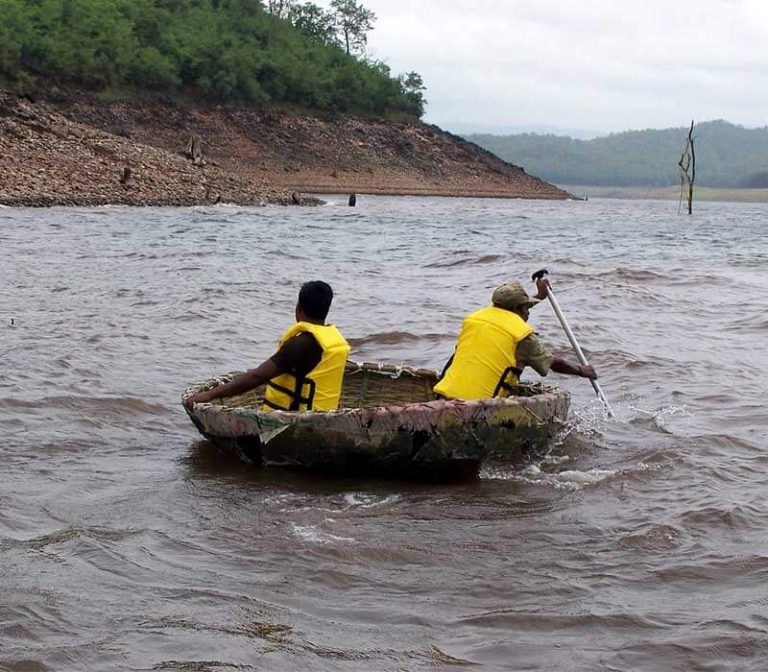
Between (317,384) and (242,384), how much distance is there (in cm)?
46

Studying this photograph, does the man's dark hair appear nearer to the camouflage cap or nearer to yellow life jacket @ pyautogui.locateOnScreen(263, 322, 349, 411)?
yellow life jacket @ pyautogui.locateOnScreen(263, 322, 349, 411)

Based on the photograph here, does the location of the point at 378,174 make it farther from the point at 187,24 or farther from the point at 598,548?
the point at 598,548

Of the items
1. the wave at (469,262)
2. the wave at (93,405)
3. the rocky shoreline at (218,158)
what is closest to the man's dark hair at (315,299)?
the wave at (93,405)

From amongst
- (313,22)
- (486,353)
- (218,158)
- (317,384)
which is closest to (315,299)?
(317,384)

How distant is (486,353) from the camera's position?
7.21 m

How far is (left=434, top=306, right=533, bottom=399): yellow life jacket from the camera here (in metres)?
7.18

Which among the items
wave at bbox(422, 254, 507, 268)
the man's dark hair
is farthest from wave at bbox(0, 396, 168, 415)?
wave at bbox(422, 254, 507, 268)

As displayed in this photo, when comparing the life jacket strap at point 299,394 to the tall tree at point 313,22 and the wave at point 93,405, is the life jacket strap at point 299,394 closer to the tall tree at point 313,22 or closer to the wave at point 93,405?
the wave at point 93,405

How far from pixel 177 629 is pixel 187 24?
75.9m

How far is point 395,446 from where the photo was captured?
657 cm

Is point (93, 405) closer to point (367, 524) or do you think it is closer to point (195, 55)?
point (367, 524)

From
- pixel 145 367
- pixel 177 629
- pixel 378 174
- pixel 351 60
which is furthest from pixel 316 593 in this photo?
pixel 351 60

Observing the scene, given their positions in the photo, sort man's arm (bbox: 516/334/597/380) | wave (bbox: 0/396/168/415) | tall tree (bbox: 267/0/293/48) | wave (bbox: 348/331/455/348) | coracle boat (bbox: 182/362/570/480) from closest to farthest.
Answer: coracle boat (bbox: 182/362/570/480)
man's arm (bbox: 516/334/597/380)
wave (bbox: 0/396/168/415)
wave (bbox: 348/331/455/348)
tall tree (bbox: 267/0/293/48)

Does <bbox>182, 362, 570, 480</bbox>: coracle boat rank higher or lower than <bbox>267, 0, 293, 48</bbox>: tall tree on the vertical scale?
lower
